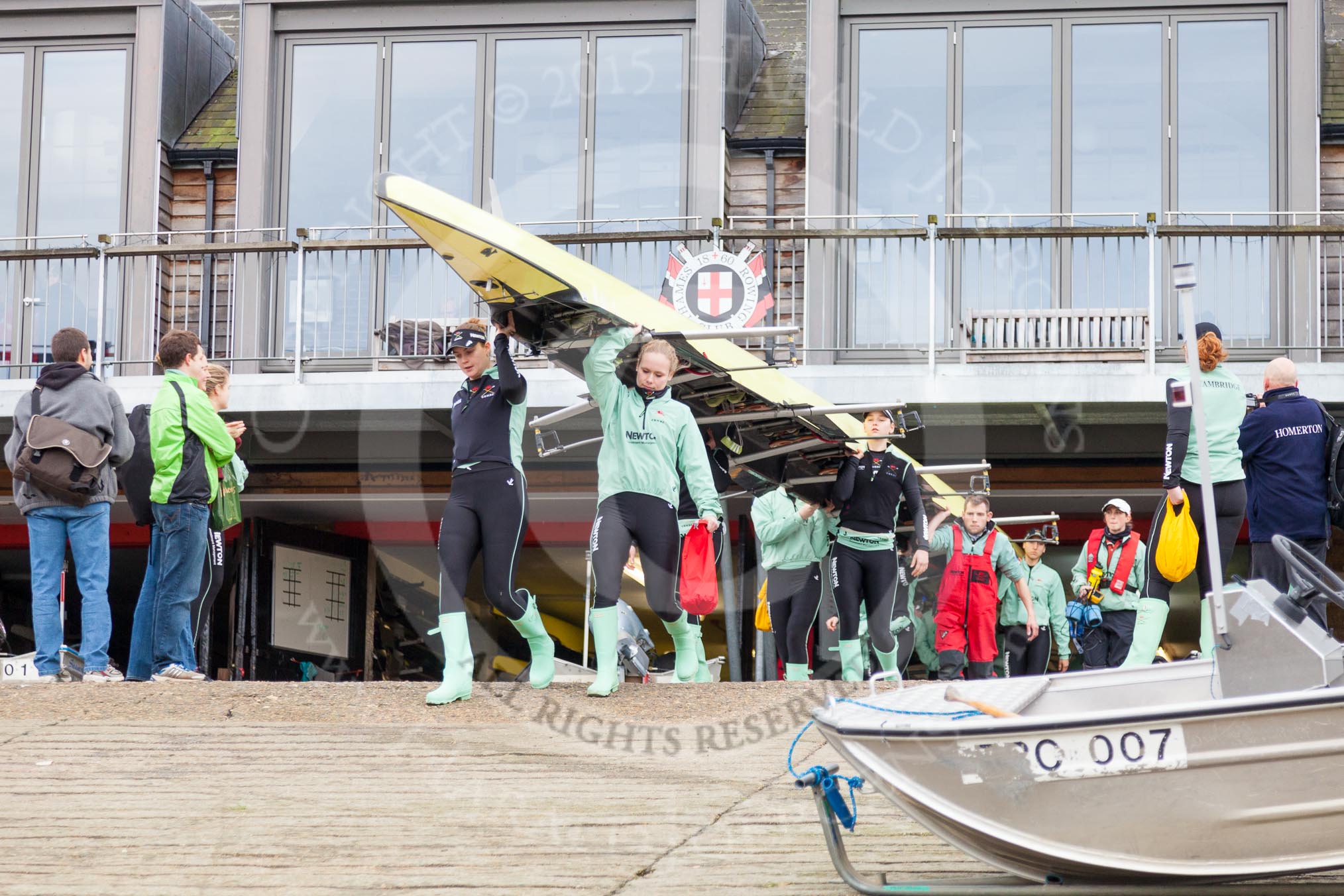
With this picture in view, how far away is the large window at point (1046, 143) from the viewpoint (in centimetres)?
1361

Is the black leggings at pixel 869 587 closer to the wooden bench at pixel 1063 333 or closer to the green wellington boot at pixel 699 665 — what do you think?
the green wellington boot at pixel 699 665

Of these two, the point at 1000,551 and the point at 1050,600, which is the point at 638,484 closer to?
the point at 1000,551

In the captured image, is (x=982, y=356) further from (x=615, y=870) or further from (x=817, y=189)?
(x=615, y=870)

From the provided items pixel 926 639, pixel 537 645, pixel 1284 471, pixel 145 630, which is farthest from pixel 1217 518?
pixel 145 630

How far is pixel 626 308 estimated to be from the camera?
8148 mm

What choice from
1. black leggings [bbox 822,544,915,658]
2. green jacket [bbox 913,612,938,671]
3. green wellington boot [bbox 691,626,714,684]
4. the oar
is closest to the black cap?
green wellington boot [bbox 691,626,714,684]

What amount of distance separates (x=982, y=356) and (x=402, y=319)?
5.21 m

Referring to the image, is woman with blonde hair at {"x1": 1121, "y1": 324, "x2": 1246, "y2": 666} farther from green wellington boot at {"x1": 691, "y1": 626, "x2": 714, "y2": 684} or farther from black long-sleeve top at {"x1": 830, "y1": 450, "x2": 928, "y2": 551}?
green wellington boot at {"x1": 691, "y1": 626, "x2": 714, "y2": 684}

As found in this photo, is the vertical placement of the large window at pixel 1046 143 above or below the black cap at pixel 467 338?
above

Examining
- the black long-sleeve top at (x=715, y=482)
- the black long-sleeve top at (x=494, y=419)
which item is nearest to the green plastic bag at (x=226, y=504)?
the black long-sleeve top at (x=494, y=419)

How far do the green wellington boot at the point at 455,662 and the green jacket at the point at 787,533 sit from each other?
317cm

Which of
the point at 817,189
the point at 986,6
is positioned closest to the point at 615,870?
the point at 817,189

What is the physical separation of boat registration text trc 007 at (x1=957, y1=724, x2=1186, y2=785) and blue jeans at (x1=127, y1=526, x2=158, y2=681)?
564 cm

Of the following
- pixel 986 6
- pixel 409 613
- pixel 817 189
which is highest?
pixel 986 6
